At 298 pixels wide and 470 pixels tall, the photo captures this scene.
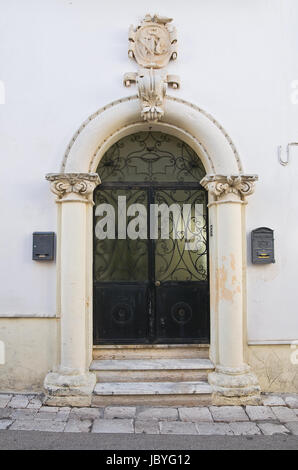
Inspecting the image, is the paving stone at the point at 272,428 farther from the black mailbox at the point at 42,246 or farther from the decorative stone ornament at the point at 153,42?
the decorative stone ornament at the point at 153,42

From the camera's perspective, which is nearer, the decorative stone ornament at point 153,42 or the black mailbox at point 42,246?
the black mailbox at point 42,246

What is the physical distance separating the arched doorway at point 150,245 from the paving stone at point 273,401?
1.09 meters

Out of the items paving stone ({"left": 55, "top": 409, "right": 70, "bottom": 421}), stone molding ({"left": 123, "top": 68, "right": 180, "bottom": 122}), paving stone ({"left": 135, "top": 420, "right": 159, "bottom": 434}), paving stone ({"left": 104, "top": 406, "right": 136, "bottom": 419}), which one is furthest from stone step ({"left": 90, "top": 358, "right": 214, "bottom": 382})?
stone molding ({"left": 123, "top": 68, "right": 180, "bottom": 122})

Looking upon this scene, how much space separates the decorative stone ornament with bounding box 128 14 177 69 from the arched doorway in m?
1.01

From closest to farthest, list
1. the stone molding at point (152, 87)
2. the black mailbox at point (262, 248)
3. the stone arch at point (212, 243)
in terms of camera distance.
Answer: the stone arch at point (212, 243) < the stone molding at point (152, 87) < the black mailbox at point (262, 248)

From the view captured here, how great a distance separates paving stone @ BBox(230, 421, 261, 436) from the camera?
12.4 ft

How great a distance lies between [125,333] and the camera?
16.5ft

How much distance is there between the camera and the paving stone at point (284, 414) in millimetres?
4086

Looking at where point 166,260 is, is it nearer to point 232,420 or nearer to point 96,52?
point 232,420

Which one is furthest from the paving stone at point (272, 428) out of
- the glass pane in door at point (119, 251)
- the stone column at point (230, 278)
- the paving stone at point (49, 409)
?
the paving stone at point (49, 409)

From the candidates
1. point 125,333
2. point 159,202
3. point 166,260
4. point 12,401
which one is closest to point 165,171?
point 159,202

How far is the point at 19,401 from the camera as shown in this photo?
448cm

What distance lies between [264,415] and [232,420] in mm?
440
